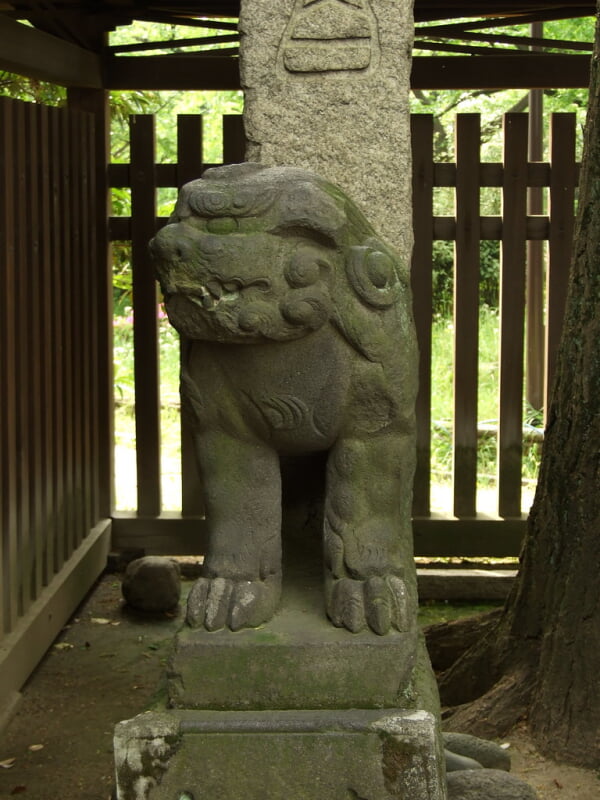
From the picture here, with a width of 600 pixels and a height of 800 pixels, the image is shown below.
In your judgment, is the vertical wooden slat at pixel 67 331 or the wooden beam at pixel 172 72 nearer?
the vertical wooden slat at pixel 67 331

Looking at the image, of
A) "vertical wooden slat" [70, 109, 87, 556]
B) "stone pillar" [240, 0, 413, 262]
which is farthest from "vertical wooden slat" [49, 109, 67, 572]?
"stone pillar" [240, 0, 413, 262]

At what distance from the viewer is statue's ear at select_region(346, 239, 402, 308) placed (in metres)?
2.22

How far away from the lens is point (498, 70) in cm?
490

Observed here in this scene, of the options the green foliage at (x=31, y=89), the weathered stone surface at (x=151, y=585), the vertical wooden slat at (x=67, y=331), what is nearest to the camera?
the vertical wooden slat at (x=67, y=331)

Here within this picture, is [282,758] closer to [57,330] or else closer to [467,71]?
[57,330]

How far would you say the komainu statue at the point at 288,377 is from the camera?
2.15 meters

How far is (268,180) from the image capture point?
2191mm

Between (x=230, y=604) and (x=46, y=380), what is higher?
(x=46, y=380)

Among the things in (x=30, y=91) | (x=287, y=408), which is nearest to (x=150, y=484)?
(x=30, y=91)

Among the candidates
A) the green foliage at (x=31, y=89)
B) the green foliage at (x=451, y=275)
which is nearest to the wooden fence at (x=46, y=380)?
the green foliage at (x=31, y=89)

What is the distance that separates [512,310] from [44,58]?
90.4 inches

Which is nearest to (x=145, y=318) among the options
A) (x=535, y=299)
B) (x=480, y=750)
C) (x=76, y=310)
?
(x=76, y=310)

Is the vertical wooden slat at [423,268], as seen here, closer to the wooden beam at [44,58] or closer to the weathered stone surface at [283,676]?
the wooden beam at [44,58]

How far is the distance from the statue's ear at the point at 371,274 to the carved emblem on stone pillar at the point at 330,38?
21.6 inches
